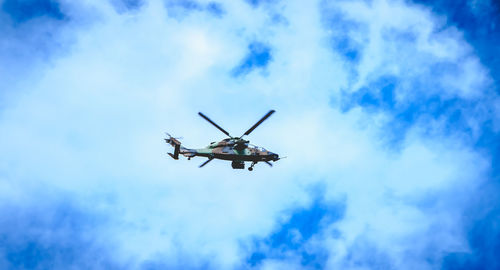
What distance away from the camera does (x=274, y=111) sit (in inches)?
1976

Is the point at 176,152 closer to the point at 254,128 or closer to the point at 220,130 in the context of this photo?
the point at 220,130

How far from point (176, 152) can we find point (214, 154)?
5.36 meters

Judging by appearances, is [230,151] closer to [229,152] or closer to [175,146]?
[229,152]

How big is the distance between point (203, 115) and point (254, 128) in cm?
734

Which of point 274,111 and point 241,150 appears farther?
point 241,150

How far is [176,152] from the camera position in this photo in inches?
2183

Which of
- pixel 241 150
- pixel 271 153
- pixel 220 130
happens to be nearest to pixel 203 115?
pixel 220 130

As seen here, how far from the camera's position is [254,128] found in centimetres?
5481

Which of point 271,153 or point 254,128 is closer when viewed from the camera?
point 254,128

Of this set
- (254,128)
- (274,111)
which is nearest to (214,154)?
(254,128)

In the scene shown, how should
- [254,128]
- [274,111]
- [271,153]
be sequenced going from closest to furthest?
[274,111]
[254,128]
[271,153]

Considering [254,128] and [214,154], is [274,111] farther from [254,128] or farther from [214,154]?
[214,154]

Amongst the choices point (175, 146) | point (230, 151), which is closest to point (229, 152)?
point (230, 151)

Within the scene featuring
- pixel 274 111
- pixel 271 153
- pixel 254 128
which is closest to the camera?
pixel 274 111
